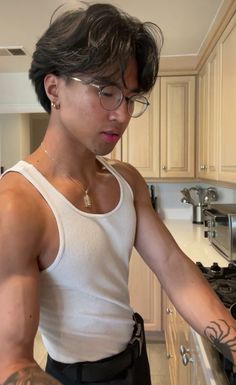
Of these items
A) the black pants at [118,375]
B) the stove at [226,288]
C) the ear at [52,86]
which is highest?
the ear at [52,86]

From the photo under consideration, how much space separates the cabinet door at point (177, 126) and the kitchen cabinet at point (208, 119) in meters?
0.07

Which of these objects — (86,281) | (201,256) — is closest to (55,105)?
(86,281)

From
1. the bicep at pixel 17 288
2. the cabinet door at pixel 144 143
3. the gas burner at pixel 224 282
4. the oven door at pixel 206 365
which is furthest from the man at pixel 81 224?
the cabinet door at pixel 144 143

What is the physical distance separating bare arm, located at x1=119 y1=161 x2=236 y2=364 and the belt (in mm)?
167

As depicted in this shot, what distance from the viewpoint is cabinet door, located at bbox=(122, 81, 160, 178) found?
293 centimetres

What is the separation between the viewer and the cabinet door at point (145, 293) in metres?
2.63

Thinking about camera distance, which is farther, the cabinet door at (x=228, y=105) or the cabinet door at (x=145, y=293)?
the cabinet door at (x=145, y=293)

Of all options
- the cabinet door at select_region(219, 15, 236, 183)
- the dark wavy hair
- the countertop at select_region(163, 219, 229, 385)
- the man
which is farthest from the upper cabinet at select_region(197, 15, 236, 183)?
the dark wavy hair

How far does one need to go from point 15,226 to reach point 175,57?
7.78ft

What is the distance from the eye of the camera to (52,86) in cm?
76

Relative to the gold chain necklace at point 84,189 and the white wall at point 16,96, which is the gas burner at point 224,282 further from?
the white wall at point 16,96

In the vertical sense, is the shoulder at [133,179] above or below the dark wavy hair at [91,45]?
below

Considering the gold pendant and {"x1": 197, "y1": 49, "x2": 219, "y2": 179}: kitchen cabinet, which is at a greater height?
{"x1": 197, "y1": 49, "x2": 219, "y2": 179}: kitchen cabinet

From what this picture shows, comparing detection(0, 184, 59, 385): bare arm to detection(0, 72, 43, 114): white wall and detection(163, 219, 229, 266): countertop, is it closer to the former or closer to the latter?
detection(163, 219, 229, 266): countertop
